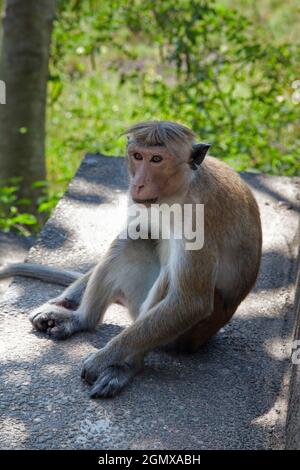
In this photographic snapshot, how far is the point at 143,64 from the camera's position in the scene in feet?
37.6

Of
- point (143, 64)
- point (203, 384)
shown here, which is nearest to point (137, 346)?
point (203, 384)

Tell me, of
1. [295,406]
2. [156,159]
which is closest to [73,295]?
[156,159]

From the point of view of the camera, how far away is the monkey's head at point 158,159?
3.71 meters

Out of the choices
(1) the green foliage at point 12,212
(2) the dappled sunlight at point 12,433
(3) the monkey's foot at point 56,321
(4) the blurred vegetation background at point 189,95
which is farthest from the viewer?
(4) the blurred vegetation background at point 189,95

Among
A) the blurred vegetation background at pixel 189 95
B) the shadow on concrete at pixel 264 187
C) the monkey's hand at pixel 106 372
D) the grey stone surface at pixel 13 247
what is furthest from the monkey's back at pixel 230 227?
the blurred vegetation background at pixel 189 95

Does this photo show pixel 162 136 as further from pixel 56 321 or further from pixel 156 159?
pixel 56 321

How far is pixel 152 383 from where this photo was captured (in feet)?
12.6

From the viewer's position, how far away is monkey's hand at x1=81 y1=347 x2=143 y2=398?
3.68 metres

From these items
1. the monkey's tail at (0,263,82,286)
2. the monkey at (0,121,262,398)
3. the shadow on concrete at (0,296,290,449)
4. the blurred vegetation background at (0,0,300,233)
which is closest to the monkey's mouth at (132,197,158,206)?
the monkey at (0,121,262,398)

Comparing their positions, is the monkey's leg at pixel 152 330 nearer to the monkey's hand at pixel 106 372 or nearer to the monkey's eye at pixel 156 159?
the monkey's hand at pixel 106 372

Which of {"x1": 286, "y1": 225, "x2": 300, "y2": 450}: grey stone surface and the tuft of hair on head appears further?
the tuft of hair on head

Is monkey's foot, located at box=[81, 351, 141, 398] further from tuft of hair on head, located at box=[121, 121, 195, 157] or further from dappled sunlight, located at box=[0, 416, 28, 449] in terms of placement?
tuft of hair on head, located at box=[121, 121, 195, 157]

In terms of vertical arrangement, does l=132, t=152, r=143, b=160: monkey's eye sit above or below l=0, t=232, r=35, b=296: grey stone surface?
above

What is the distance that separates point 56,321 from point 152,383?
2.31 feet
